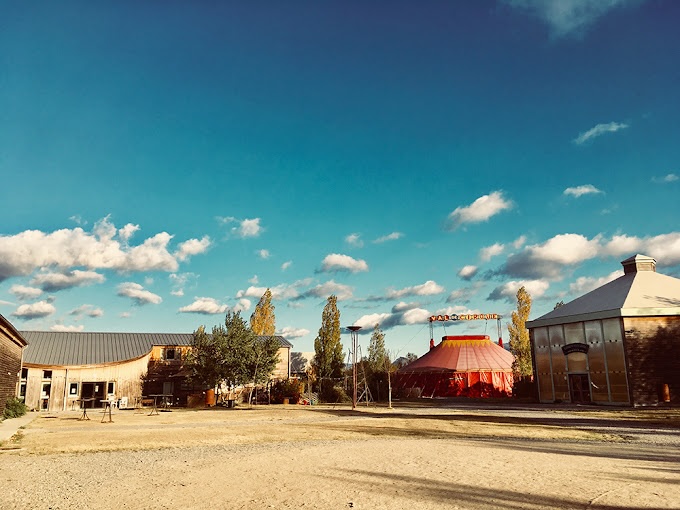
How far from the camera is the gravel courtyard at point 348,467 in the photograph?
962cm

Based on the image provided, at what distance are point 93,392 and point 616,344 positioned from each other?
41.2m

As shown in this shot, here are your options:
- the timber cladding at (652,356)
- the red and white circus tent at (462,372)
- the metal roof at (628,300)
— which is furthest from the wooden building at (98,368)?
the timber cladding at (652,356)

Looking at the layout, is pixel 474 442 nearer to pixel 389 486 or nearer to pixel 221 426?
pixel 389 486

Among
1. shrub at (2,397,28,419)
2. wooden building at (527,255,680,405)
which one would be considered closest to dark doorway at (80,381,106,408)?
shrub at (2,397,28,419)

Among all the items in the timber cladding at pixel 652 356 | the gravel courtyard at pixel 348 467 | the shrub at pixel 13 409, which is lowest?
the gravel courtyard at pixel 348 467

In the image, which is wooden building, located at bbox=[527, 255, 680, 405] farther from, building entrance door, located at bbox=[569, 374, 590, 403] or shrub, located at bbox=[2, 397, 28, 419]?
shrub, located at bbox=[2, 397, 28, 419]

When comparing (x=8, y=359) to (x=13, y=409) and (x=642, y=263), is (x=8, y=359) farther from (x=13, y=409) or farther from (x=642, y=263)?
(x=642, y=263)

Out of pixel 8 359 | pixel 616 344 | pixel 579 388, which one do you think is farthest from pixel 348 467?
pixel 579 388

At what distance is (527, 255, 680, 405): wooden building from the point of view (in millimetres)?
35625

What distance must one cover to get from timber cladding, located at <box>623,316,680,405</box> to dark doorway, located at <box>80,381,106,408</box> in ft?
134

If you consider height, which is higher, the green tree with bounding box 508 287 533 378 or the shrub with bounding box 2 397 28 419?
the green tree with bounding box 508 287 533 378

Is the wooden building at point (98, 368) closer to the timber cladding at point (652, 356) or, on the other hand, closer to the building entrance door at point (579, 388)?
the building entrance door at point (579, 388)

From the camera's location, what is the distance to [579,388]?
129 feet

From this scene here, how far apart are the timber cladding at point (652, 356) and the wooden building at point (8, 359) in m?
39.7
